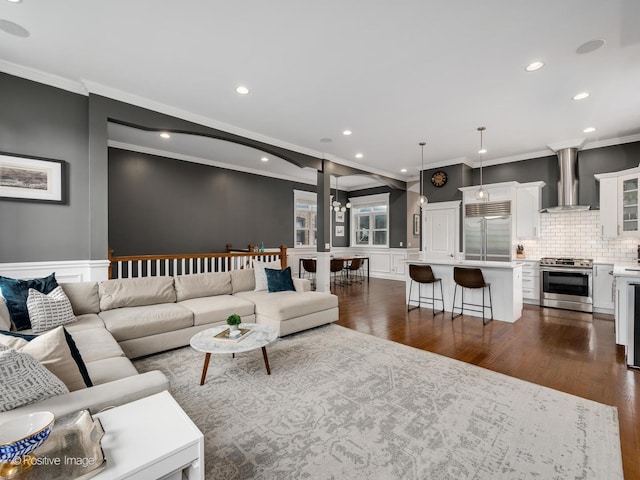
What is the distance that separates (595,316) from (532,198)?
2362mm

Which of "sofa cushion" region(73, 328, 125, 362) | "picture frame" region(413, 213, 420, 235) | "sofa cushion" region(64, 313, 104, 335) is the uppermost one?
"picture frame" region(413, 213, 420, 235)

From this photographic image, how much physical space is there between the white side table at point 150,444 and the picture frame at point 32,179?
3.29 m

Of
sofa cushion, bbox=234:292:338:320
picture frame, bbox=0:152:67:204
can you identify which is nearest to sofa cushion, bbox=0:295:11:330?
picture frame, bbox=0:152:67:204

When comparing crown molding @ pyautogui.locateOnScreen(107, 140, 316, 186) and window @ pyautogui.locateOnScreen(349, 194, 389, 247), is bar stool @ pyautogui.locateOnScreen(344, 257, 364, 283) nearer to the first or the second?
window @ pyautogui.locateOnScreen(349, 194, 389, 247)

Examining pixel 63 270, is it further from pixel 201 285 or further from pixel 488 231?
pixel 488 231

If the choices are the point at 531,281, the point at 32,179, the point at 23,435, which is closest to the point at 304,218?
the point at 531,281

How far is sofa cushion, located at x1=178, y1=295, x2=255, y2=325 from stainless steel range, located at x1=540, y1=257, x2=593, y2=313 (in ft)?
17.2

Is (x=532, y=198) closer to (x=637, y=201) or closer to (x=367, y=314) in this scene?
(x=637, y=201)

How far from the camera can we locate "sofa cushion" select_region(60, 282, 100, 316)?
128 inches

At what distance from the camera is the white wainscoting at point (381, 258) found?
A: 8781mm

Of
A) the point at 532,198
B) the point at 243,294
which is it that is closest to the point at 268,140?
the point at 243,294

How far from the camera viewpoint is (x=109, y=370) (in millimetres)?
2041

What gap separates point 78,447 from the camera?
110 centimetres

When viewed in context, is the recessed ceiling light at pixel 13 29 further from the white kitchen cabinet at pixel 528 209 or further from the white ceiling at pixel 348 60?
the white kitchen cabinet at pixel 528 209
